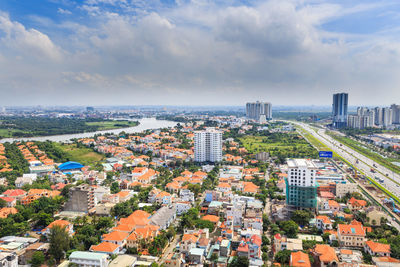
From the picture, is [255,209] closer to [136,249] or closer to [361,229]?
[361,229]

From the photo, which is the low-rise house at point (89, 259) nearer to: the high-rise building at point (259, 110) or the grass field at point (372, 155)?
the grass field at point (372, 155)

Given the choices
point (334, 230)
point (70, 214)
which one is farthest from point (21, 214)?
point (334, 230)

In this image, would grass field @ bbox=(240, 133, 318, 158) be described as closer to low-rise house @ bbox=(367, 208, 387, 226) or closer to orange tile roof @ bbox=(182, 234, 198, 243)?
low-rise house @ bbox=(367, 208, 387, 226)

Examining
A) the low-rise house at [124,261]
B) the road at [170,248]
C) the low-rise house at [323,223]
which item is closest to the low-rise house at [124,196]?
the road at [170,248]

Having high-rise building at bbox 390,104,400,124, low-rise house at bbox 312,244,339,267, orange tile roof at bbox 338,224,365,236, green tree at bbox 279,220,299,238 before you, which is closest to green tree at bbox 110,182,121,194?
green tree at bbox 279,220,299,238

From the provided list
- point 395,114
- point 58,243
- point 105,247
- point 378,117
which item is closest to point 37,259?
point 58,243
